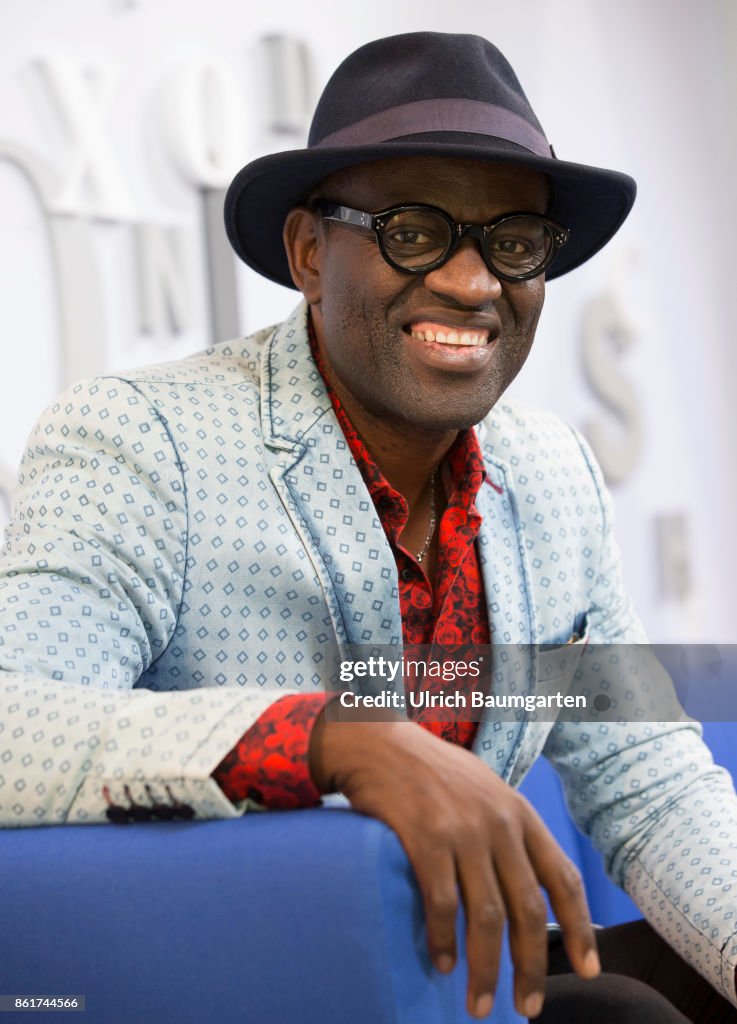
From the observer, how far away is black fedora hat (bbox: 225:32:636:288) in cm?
153

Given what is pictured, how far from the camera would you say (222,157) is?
3324mm

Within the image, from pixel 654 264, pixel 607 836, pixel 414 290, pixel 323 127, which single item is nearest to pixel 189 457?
pixel 414 290

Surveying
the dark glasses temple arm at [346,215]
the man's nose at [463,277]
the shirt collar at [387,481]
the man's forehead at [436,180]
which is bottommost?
the shirt collar at [387,481]

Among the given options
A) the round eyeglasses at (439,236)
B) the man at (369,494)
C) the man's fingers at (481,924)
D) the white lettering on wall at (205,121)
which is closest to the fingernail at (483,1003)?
the man's fingers at (481,924)

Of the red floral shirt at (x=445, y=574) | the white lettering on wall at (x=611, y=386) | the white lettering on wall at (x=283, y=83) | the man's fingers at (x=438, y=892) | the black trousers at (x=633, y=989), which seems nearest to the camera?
the man's fingers at (x=438, y=892)

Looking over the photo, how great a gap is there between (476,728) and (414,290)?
0.55 meters

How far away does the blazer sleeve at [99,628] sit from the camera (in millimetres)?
1025

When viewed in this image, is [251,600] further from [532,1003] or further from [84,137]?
[84,137]

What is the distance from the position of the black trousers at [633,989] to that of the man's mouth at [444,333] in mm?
743

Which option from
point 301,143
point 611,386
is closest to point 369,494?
point 301,143

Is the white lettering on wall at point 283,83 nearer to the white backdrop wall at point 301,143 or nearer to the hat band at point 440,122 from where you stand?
the white backdrop wall at point 301,143

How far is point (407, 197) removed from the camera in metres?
1.56

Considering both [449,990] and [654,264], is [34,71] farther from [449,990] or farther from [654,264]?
[449,990]

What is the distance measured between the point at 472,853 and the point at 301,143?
290cm
